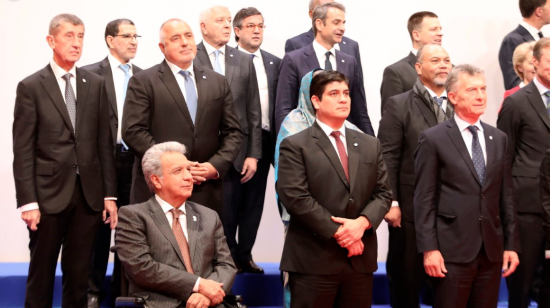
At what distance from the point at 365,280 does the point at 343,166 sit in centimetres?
55

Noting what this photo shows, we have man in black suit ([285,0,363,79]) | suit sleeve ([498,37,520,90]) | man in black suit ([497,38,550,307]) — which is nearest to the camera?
man in black suit ([497,38,550,307])

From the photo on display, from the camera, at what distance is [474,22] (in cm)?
660

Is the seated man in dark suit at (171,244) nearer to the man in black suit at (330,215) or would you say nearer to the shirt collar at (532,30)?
the man in black suit at (330,215)

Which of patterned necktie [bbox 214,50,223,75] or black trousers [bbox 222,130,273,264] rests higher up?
patterned necktie [bbox 214,50,223,75]

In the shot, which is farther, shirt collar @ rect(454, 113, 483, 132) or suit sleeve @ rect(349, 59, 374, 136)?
suit sleeve @ rect(349, 59, 374, 136)

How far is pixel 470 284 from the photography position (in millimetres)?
3658

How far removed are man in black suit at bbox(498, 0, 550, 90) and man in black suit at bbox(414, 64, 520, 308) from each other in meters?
2.11

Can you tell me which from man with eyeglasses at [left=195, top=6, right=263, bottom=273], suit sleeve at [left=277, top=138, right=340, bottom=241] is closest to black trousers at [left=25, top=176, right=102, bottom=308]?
man with eyeglasses at [left=195, top=6, right=263, bottom=273]

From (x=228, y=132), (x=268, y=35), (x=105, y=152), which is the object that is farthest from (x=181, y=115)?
(x=268, y=35)

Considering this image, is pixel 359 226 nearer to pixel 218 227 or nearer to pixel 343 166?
pixel 343 166

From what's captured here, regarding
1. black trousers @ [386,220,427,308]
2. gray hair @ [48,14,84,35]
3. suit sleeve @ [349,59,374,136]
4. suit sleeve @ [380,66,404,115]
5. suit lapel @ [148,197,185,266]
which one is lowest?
black trousers @ [386,220,427,308]

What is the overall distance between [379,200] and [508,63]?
2652 millimetres

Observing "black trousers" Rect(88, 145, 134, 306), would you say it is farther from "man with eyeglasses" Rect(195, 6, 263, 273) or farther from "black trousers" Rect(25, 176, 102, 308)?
"man with eyeglasses" Rect(195, 6, 263, 273)

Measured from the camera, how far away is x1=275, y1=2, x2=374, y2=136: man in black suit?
4.75m
